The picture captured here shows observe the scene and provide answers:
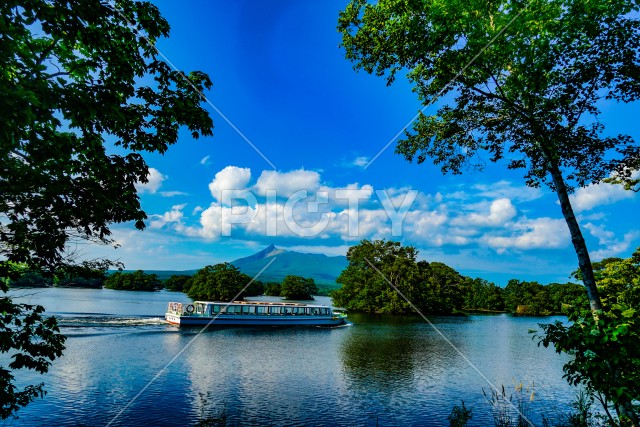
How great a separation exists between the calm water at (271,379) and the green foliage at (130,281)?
5320 inches

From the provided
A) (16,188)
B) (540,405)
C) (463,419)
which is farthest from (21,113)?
(540,405)

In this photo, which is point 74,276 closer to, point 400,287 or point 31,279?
point 31,279

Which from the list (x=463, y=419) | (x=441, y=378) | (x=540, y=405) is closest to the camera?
(x=463, y=419)

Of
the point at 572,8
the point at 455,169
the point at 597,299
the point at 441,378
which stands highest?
the point at 572,8

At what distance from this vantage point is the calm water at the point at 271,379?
755 inches

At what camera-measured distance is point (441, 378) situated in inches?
1129

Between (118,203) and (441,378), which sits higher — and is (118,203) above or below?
above

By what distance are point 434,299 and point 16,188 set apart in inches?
4148

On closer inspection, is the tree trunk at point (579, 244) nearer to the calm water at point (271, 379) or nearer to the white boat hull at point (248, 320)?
the calm water at point (271, 379)

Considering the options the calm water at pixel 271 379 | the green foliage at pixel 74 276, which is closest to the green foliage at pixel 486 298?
the calm water at pixel 271 379

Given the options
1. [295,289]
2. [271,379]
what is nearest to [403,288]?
[271,379]

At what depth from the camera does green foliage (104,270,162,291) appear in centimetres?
16888

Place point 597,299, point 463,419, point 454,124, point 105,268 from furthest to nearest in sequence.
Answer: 1. point 463,419
2. point 454,124
3. point 597,299
4. point 105,268

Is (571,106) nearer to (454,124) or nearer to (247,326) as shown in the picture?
(454,124)
